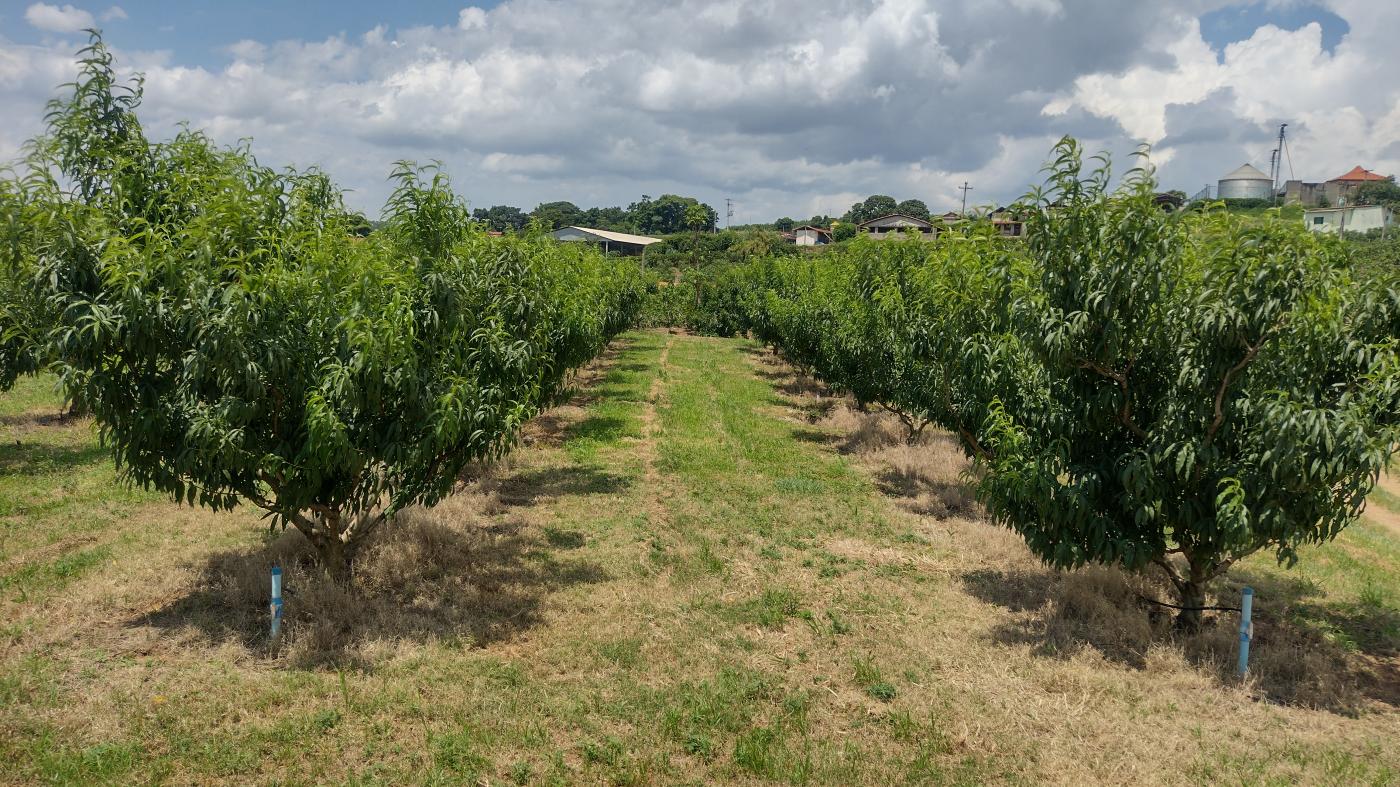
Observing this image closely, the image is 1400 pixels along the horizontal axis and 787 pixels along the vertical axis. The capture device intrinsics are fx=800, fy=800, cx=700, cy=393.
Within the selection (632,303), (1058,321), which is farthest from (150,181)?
(632,303)

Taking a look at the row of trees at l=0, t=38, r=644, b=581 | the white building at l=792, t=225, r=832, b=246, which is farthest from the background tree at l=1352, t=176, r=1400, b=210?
the row of trees at l=0, t=38, r=644, b=581

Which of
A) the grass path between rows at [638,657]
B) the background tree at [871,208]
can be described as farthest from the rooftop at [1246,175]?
the grass path between rows at [638,657]

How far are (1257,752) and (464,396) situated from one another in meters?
A: 7.63

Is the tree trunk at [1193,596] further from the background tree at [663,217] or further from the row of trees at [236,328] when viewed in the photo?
the background tree at [663,217]

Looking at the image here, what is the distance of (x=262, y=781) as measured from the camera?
5.67 metres

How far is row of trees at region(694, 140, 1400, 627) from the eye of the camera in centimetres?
678

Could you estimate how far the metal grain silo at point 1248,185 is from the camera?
10212cm

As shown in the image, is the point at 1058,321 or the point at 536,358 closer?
the point at 1058,321

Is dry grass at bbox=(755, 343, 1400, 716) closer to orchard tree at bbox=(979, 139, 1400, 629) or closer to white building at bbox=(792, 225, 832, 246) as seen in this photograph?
orchard tree at bbox=(979, 139, 1400, 629)

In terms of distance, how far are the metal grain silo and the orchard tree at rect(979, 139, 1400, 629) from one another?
376 feet

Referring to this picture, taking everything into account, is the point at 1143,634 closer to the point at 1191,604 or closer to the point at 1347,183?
the point at 1191,604

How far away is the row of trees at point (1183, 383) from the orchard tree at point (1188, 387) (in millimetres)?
18

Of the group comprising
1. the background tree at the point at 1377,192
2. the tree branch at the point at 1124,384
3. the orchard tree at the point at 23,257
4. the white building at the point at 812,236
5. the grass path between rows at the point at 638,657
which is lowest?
the grass path between rows at the point at 638,657

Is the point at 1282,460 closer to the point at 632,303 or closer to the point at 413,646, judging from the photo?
the point at 413,646
